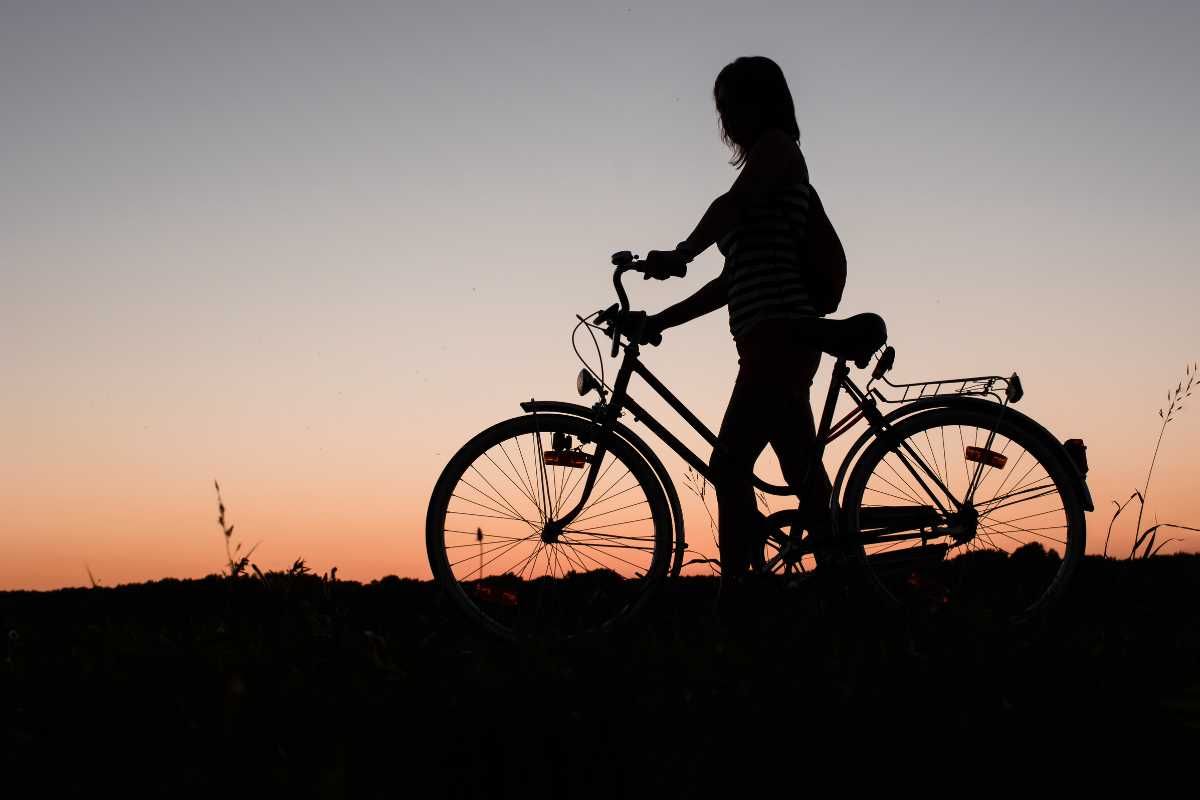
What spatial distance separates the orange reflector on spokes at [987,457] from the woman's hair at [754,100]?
170cm

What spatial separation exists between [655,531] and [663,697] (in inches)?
63.0

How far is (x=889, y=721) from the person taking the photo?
125 inches

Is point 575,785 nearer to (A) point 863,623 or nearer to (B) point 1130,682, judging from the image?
(B) point 1130,682

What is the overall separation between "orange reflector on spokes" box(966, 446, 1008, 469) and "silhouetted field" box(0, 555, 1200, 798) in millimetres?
748

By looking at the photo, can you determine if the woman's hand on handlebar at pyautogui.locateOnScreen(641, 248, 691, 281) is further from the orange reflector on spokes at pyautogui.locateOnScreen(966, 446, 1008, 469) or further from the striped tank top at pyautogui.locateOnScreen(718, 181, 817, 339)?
the orange reflector on spokes at pyautogui.locateOnScreen(966, 446, 1008, 469)

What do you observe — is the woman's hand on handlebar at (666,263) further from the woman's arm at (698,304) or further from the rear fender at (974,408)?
the rear fender at (974,408)

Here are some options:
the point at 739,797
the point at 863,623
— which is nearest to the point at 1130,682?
the point at 863,623

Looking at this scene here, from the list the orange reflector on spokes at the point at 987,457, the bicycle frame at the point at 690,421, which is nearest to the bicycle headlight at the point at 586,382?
the bicycle frame at the point at 690,421

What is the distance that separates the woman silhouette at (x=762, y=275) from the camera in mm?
4648

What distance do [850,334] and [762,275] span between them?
48cm

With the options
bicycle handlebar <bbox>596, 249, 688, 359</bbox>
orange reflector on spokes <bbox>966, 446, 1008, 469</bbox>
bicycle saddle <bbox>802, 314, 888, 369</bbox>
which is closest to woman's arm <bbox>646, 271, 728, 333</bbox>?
bicycle handlebar <bbox>596, 249, 688, 359</bbox>

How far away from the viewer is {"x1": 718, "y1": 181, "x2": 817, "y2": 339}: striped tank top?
4.70 metres

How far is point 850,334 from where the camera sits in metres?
4.61

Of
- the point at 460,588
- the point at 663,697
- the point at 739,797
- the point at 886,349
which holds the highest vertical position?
the point at 886,349
